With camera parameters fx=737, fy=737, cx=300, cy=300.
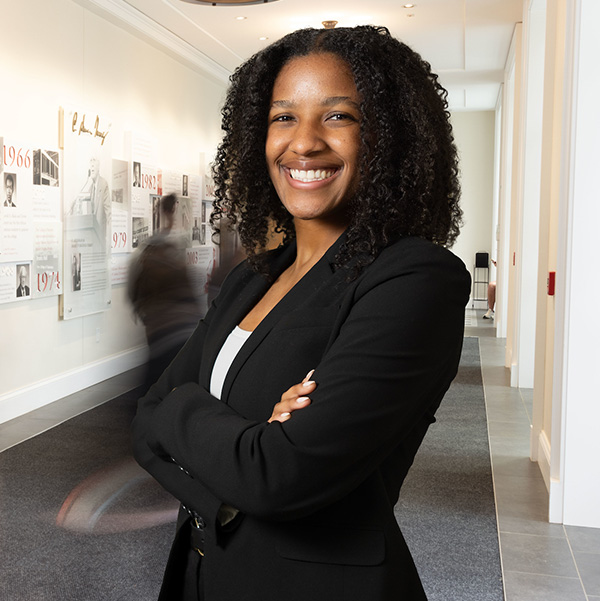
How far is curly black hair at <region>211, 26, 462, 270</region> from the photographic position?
1.12 m

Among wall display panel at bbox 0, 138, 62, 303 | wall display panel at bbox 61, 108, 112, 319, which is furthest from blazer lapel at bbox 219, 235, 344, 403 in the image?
wall display panel at bbox 61, 108, 112, 319

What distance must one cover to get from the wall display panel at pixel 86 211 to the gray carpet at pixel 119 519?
176 centimetres

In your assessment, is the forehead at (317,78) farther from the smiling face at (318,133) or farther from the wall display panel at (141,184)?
the wall display panel at (141,184)

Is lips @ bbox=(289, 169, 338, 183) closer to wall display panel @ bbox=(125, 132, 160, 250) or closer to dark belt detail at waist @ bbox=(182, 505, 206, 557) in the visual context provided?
dark belt detail at waist @ bbox=(182, 505, 206, 557)

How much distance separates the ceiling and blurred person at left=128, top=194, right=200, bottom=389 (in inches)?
136

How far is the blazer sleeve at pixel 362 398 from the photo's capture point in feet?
3.32

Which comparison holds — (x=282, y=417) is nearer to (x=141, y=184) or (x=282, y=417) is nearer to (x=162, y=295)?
(x=162, y=295)

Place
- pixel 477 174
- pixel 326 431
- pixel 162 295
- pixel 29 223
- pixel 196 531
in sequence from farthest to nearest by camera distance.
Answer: pixel 477 174
pixel 29 223
pixel 162 295
pixel 196 531
pixel 326 431

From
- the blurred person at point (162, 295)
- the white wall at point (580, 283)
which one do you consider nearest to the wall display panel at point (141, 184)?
the blurred person at point (162, 295)

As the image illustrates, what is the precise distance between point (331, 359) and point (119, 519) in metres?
3.26

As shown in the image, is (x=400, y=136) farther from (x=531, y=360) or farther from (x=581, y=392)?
(x=531, y=360)

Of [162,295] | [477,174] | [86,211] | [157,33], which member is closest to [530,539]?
[162,295]

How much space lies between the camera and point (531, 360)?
7.16 meters

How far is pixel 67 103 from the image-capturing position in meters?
6.77
